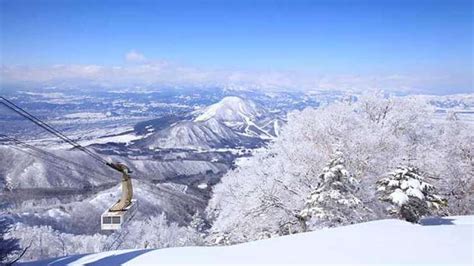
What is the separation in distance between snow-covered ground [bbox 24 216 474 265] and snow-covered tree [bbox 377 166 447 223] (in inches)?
26.6

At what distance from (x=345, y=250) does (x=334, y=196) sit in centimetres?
512

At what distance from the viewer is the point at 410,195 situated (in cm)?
1308

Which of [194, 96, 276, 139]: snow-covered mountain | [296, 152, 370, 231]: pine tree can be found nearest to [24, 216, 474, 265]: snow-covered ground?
[296, 152, 370, 231]: pine tree

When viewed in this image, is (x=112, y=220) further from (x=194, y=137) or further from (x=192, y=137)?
(x=194, y=137)

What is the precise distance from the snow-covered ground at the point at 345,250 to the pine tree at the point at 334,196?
251 cm

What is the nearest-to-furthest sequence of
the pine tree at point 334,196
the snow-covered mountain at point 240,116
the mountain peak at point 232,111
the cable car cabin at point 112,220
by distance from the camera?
the cable car cabin at point 112,220, the pine tree at point 334,196, the snow-covered mountain at point 240,116, the mountain peak at point 232,111

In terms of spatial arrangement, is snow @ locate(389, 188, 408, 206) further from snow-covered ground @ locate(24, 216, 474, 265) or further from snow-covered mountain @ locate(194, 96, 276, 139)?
snow-covered mountain @ locate(194, 96, 276, 139)

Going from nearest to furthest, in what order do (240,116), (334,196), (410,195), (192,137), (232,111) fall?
(410,195) < (334,196) < (192,137) < (240,116) < (232,111)

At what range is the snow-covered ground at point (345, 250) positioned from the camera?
9.22 metres

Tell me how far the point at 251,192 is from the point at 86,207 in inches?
2012

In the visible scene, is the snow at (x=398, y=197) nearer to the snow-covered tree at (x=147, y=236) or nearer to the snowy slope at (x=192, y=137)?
the snow-covered tree at (x=147, y=236)

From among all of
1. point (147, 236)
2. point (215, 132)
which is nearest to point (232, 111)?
point (215, 132)

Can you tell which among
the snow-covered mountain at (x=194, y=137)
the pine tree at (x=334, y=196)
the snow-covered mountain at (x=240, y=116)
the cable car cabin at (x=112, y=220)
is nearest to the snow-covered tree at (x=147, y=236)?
the pine tree at (x=334, y=196)

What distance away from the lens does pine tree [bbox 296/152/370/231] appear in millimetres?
15016
